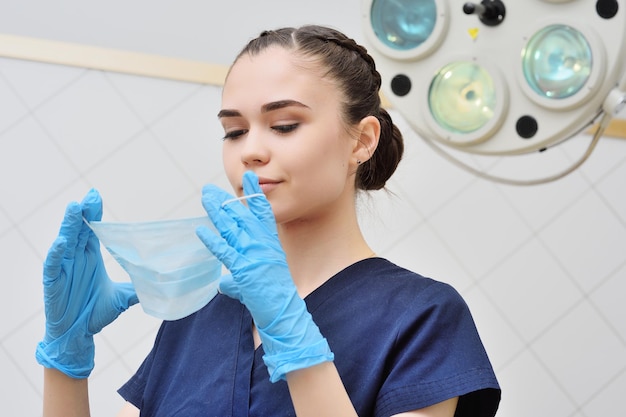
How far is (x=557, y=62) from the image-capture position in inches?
70.4

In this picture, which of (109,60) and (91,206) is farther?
(109,60)

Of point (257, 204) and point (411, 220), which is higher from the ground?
point (257, 204)

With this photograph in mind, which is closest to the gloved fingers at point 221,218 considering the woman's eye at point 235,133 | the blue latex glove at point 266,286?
the blue latex glove at point 266,286

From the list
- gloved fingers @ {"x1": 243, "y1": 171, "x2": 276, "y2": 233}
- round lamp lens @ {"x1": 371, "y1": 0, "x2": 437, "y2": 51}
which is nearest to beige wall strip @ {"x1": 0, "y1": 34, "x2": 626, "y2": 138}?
round lamp lens @ {"x1": 371, "y1": 0, "x2": 437, "y2": 51}

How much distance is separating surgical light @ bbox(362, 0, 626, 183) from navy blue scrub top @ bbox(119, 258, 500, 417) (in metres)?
0.53

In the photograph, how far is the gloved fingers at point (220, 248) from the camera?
1223mm

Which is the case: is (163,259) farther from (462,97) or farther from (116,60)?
(116,60)

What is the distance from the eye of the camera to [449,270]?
2838 millimetres

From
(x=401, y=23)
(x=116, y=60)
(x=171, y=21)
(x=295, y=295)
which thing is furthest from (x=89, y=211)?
(x=171, y=21)

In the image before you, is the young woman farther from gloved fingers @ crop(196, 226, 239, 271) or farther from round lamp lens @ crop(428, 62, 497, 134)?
round lamp lens @ crop(428, 62, 497, 134)

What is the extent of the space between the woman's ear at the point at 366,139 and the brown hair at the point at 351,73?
0.05 feet

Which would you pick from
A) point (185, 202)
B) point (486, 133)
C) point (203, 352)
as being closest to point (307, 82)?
point (203, 352)

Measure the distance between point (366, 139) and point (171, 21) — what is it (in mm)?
1563

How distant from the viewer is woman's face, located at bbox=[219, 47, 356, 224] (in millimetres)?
1335
